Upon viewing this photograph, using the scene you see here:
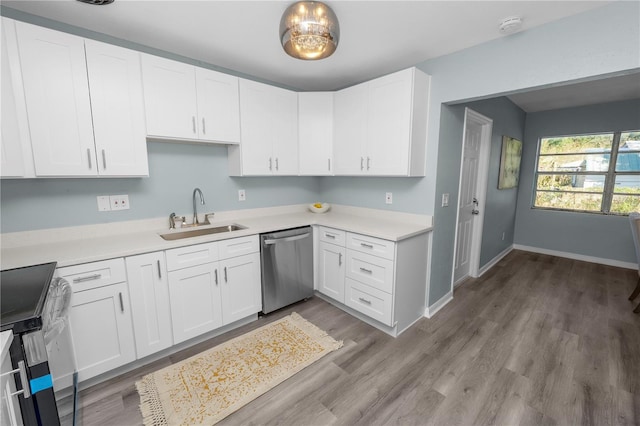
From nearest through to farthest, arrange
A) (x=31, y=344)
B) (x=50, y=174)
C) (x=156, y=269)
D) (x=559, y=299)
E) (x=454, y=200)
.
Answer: (x=31, y=344)
(x=50, y=174)
(x=156, y=269)
(x=454, y=200)
(x=559, y=299)

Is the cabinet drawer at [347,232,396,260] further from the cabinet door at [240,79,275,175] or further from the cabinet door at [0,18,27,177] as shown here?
the cabinet door at [0,18,27,177]

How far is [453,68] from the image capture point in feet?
7.39

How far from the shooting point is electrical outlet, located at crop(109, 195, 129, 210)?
6.96 ft

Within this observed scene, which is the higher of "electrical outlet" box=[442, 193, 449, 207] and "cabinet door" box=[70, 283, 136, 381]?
"electrical outlet" box=[442, 193, 449, 207]

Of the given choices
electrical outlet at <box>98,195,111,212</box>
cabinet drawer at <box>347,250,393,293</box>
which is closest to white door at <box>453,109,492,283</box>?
cabinet drawer at <box>347,250,393,293</box>

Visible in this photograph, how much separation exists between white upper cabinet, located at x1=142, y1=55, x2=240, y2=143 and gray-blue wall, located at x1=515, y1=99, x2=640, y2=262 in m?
4.98

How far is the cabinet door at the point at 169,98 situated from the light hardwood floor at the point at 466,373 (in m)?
1.79

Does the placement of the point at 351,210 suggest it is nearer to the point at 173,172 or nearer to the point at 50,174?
the point at 173,172

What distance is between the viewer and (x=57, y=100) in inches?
65.5

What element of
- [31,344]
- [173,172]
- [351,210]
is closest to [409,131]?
[351,210]

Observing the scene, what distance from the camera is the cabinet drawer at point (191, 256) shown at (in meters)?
1.95

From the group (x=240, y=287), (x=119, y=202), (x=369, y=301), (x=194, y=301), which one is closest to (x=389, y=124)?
(x=369, y=301)

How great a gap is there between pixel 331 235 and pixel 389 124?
120cm

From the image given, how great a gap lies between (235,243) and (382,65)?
215cm
